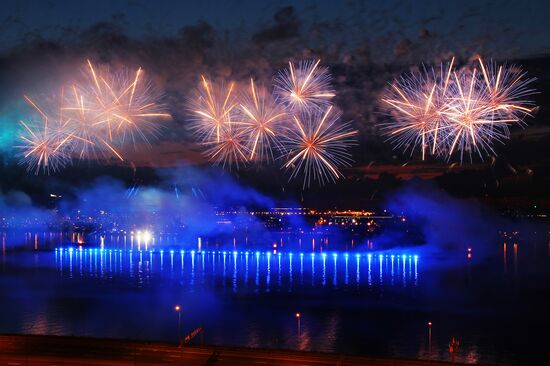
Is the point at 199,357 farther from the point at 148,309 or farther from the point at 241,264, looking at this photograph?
the point at 241,264

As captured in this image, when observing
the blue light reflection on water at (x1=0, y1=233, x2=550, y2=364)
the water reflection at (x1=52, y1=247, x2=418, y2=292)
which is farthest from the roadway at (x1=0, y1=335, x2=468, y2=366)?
the water reflection at (x1=52, y1=247, x2=418, y2=292)

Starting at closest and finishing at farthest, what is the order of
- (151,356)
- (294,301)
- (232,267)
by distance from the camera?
1. (151,356)
2. (294,301)
3. (232,267)

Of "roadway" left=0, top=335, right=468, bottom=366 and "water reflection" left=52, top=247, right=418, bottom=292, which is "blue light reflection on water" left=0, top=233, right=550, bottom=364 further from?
→ "roadway" left=0, top=335, right=468, bottom=366

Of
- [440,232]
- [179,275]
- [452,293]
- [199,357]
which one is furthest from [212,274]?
[440,232]

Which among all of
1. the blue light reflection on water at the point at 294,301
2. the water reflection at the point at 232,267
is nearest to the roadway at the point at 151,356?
the blue light reflection on water at the point at 294,301

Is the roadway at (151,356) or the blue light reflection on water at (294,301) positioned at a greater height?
the roadway at (151,356)

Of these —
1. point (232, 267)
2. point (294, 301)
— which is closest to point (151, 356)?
point (294, 301)

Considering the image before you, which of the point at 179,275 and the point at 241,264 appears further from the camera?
the point at 241,264

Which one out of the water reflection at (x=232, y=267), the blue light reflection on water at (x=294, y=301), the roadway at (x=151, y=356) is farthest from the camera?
the water reflection at (x=232, y=267)

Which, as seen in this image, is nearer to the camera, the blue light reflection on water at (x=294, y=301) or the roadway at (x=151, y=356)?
the roadway at (x=151, y=356)

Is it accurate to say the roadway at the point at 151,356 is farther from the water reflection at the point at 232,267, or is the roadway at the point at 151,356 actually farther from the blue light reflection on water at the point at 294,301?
the water reflection at the point at 232,267

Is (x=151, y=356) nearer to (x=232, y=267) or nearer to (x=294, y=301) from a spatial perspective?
(x=294, y=301)
